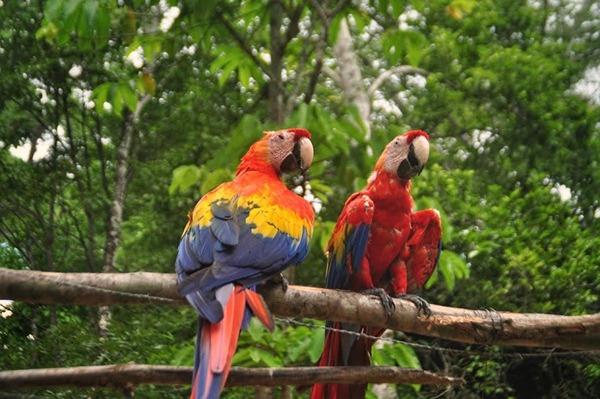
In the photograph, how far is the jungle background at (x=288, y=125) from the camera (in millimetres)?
2031

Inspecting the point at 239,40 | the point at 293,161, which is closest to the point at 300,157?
the point at 293,161

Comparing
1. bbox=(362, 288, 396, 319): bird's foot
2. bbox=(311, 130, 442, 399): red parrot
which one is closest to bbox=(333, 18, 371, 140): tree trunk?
bbox=(311, 130, 442, 399): red parrot

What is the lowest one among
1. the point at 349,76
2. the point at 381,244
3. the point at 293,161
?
the point at 381,244

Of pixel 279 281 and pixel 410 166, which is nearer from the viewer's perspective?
pixel 279 281

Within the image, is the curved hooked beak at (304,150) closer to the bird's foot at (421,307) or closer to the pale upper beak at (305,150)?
the pale upper beak at (305,150)

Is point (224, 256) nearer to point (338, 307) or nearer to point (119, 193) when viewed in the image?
point (338, 307)

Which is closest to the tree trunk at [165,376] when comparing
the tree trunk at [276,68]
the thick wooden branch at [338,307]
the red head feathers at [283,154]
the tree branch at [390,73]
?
the thick wooden branch at [338,307]

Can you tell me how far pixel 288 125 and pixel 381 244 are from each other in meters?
0.42

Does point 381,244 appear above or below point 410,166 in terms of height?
below

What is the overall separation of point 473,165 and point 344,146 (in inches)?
124

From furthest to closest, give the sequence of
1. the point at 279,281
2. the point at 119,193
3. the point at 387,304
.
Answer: the point at 119,193
the point at 387,304
the point at 279,281

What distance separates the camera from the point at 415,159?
1.75 metres

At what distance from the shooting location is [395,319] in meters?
1.53

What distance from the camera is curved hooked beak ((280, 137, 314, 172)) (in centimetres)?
161
